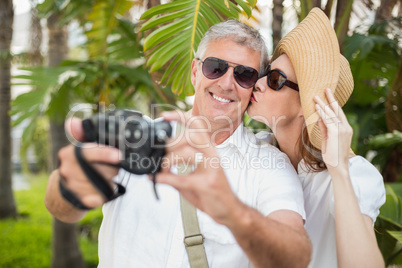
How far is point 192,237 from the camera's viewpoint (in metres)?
1.47

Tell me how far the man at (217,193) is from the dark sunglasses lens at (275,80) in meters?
0.08

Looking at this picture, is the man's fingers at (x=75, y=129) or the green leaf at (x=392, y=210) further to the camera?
the green leaf at (x=392, y=210)

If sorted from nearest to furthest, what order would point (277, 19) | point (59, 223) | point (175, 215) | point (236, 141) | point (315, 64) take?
point (175, 215) < point (315, 64) < point (236, 141) < point (277, 19) < point (59, 223)

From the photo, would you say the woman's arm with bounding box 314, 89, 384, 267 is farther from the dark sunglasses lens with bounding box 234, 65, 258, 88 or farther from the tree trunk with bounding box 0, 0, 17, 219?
the tree trunk with bounding box 0, 0, 17, 219

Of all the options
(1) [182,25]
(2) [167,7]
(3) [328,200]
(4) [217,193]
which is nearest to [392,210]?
(3) [328,200]

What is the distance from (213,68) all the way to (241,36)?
0.19m

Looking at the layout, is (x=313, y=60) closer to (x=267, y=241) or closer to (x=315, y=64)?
(x=315, y=64)

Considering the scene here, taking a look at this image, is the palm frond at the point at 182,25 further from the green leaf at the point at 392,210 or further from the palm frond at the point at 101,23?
the palm frond at the point at 101,23

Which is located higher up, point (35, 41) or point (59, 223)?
point (35, 41)

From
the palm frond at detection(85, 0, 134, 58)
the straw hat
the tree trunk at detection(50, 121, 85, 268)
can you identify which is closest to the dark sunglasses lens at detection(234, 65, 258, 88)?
the straw hat

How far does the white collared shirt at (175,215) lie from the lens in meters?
1.48

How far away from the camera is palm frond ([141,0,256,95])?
215 centimetres

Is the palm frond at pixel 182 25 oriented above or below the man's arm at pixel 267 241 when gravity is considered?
above

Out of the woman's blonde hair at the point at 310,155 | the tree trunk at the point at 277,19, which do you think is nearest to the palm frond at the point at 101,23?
the tree trunk at the point at 277,19
